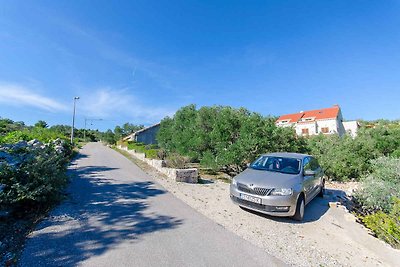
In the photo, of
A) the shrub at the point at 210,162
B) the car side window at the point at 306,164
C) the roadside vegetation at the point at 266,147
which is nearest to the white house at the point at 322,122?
the roadside vegetation at the point at 266,147

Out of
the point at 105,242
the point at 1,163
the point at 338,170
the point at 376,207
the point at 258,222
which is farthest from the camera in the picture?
the point at 338,170

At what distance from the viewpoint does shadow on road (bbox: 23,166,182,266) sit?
3410mm

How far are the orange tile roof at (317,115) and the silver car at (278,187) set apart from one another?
33355mm

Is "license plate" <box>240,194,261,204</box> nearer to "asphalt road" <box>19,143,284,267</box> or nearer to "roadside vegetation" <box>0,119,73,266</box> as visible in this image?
"asphalt road" <box>19,143,284,267</box>

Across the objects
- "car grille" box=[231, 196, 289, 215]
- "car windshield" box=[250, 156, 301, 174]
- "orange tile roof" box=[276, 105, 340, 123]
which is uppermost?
"orange tile roof" box=[276, 105, 340, 123]

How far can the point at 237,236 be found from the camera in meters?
4.38

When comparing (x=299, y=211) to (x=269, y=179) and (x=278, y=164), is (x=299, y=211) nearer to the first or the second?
(x=269, y=179)

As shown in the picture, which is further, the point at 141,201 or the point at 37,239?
the point at 141,201

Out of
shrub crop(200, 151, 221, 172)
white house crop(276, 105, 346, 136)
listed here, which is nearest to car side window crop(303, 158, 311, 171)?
shrub crop(200, 151, 221, 172)

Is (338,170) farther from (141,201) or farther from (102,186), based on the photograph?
(102,186)

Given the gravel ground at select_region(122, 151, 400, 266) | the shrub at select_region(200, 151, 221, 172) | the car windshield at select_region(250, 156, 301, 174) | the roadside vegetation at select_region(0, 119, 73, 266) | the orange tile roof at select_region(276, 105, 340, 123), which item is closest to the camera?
the gravel ground at select_region(122, 151, 400, 266)

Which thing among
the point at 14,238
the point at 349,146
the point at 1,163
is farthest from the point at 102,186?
the point at 349,146

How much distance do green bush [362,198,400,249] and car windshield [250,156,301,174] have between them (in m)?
2.03

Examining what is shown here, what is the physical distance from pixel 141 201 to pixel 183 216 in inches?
Answer: 68.5
